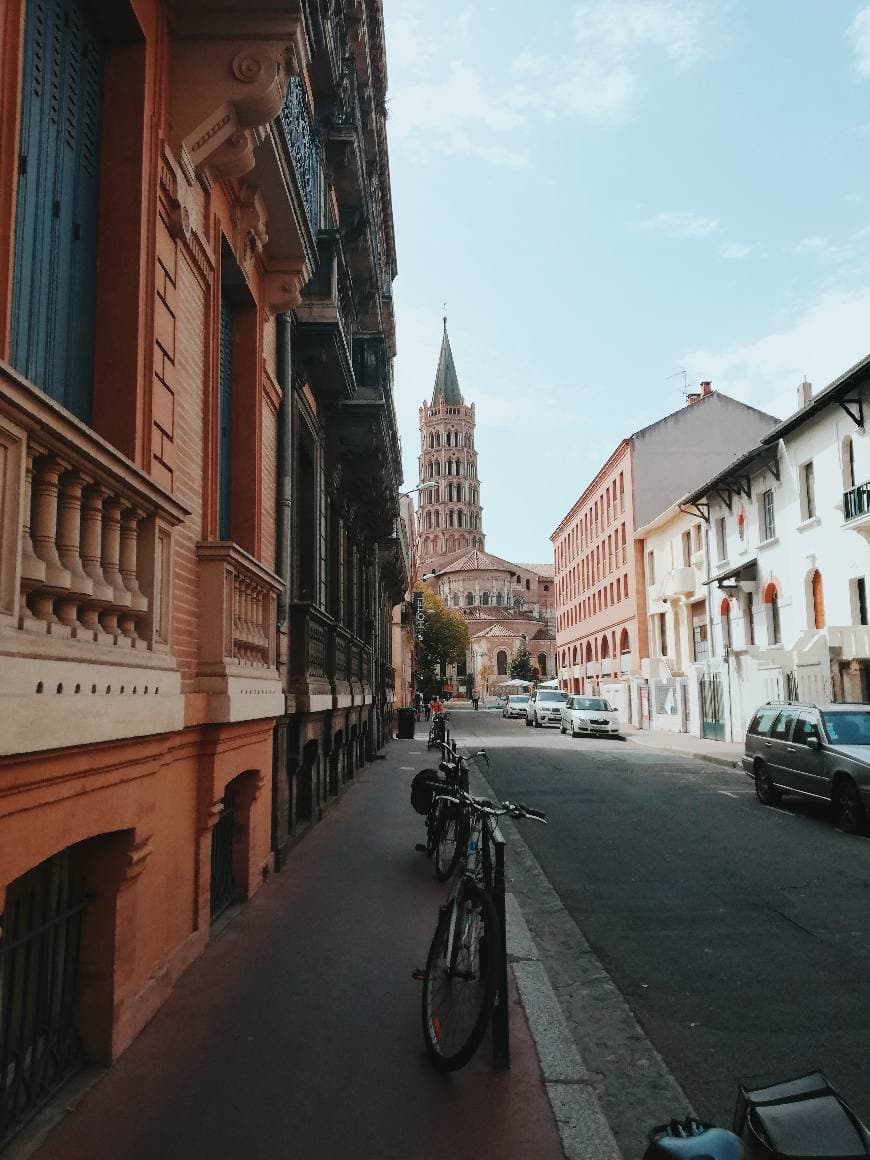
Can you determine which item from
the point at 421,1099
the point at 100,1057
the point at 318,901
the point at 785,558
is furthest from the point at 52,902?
the point at 785,558

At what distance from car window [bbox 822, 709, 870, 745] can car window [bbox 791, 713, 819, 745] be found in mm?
167

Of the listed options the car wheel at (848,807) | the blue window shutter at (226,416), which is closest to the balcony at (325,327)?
the blue window shutter at (226,416)

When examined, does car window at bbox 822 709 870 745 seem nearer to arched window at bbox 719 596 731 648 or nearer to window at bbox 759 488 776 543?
window at bbox 759 488 776 543

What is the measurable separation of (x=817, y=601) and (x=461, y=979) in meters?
22.0

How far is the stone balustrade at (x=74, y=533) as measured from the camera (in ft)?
9.26

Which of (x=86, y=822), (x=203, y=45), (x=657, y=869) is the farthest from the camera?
(x=657, y=869)

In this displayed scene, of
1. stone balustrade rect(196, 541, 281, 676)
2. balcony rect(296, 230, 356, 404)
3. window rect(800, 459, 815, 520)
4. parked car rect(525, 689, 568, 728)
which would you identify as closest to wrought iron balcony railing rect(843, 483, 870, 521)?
window rect(800, 459, 815, 520)

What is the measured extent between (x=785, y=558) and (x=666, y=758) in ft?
21.4

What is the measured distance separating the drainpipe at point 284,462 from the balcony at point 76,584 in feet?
13.3

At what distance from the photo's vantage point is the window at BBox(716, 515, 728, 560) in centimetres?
3058

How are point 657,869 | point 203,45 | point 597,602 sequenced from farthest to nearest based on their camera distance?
point 597,602
point 657,869
point 203,45

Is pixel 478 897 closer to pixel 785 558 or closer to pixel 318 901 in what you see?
pixel 318 901

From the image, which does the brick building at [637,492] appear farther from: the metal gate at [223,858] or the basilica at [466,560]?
the basilica at [466,560]

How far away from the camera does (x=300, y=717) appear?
9.53m
